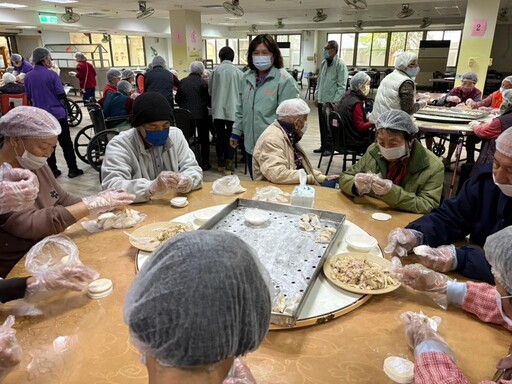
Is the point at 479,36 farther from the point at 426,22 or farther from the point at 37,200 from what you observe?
the point at 37,200

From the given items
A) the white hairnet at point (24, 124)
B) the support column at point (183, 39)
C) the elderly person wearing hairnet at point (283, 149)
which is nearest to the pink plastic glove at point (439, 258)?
the elderly person wearing hairnet at point (283, 149)

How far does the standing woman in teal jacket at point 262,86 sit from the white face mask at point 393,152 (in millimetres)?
1176

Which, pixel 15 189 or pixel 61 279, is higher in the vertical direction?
pixel 15 189

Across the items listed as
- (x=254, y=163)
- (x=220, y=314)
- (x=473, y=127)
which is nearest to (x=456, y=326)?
(x=220, y=314)

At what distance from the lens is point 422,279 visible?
3.70ft

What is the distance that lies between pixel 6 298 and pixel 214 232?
0.85m

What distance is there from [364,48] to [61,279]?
1673cm

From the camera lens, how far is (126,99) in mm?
4562

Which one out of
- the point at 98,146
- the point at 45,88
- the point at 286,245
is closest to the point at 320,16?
the point at 45,88

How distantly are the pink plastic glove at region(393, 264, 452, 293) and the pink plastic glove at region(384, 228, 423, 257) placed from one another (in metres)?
0.20

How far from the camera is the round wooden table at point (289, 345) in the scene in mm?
845

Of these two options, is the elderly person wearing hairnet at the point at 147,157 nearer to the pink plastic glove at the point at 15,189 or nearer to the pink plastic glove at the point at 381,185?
the pink plastic glove at the point at 15,189

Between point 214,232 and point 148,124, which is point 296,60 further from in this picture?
point 214,232

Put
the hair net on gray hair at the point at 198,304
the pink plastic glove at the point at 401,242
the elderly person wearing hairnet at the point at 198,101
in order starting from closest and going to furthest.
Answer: the hair net on gray hair at the point at 198,304 → the pink plastic glove at the point at 401,242 → the elderly person wearing hairnet at the point at 198,101
